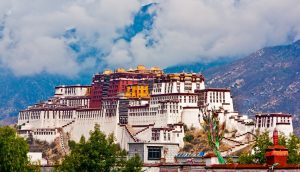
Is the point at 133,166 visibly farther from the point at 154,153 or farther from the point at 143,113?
the point at 143,113

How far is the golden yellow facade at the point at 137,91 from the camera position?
18273 centimetres

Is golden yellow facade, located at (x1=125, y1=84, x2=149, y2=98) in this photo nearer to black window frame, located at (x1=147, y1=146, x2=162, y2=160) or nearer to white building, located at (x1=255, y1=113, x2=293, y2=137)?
white building, located at (x1=255, y1=113, x2=293, y2=137)

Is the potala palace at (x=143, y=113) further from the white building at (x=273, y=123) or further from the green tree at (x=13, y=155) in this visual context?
the green tree at (x=13, y=155)

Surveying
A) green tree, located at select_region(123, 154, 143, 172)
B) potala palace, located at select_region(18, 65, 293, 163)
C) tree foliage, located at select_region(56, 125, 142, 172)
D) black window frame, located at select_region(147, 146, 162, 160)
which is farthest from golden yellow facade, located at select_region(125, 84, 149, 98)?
green tree, located at select_region(123, 154, 143, 172)

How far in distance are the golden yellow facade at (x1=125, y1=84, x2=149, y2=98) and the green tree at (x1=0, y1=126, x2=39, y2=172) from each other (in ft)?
349

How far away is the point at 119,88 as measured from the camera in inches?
7421

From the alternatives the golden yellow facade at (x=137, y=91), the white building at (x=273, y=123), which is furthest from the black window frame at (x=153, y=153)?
Answer: the golden yellow facade at (x=137, y=91)

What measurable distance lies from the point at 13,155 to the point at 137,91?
11268 cm

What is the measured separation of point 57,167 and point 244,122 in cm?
9031

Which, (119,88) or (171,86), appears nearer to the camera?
(171,86)

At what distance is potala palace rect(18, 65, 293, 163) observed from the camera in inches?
6093

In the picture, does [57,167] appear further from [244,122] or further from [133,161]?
[244,122]

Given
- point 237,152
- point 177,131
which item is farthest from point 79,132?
point 237,152

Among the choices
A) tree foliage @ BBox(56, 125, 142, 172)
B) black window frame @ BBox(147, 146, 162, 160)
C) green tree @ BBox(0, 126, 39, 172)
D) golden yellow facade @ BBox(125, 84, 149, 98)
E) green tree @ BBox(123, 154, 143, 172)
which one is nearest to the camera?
green tree @ BBox(123, 154, 143, 172)
